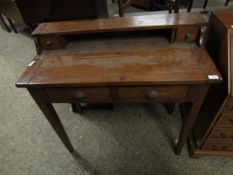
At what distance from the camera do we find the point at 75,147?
4.11 ft

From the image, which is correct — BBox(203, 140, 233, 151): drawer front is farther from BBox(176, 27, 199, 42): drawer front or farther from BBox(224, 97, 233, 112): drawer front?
BBox(176, 27, 199, 42): drawer front

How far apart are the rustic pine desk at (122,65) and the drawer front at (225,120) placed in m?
0.14

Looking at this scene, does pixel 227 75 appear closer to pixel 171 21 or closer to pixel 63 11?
pixel 171 21

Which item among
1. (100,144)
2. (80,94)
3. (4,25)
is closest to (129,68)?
(80,94)

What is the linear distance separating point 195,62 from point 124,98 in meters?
0.35

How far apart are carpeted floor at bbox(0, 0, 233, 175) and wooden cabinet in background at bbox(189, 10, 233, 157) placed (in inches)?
5.3

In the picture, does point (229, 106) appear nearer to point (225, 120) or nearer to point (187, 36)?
point (225, 120)

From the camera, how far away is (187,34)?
81 centimetres

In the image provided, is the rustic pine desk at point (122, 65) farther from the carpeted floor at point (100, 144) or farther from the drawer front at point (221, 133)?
the carpeted floor at point (100, 144)

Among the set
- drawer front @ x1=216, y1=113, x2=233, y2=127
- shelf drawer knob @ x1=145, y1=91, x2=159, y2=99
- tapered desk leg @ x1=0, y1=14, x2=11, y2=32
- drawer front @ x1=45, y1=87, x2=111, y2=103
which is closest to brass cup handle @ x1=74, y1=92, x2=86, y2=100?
drawer front @ x1=45, y1=87, x2=111, y2=103

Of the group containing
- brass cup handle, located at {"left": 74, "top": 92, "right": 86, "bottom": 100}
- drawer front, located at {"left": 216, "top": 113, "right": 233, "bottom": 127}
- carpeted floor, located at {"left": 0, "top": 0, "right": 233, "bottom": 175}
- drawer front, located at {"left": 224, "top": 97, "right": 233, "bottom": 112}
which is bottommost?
carpeted floor, located at {"left": 0, "top": 0, "right": 233, "bottom": 175}

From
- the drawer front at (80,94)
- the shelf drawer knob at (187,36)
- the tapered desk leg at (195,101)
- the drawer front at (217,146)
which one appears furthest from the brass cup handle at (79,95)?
the drawer front at (217,146)

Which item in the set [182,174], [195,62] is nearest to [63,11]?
[195,62]

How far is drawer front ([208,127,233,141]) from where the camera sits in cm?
90
